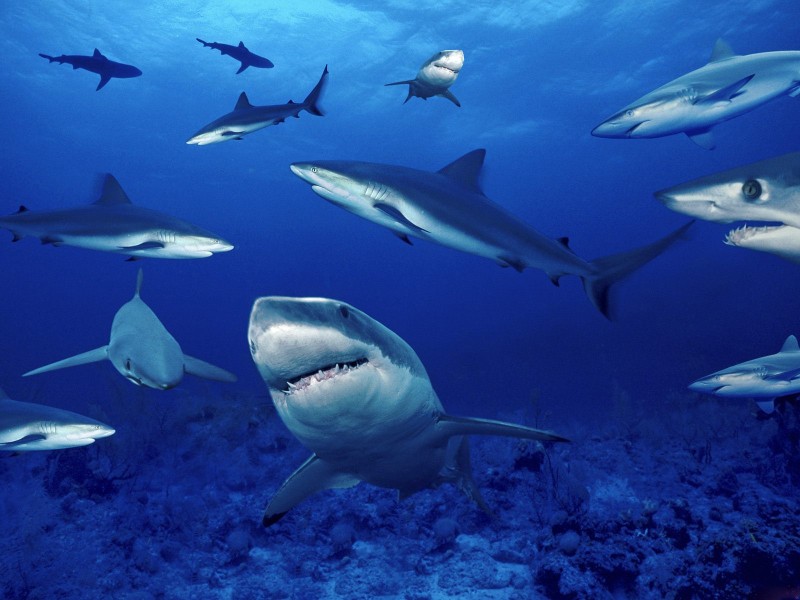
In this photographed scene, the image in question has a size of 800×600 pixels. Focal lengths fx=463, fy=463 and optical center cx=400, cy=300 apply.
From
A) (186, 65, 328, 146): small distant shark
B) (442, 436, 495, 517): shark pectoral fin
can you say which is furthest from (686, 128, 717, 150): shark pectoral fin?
(186, 65, 328, 146): small distant shark

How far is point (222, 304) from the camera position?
12581 cm

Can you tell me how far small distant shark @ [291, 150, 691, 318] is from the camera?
374cm

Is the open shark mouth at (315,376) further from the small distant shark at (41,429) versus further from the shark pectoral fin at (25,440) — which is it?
the shark pectoral fin at (25,440)

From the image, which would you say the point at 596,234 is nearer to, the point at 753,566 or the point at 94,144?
the point at 94,144

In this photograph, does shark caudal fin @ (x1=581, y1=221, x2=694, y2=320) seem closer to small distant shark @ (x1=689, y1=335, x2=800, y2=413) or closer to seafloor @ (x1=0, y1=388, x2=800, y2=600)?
small distant shark @ (x1=689, y1=335, x2=800, y2=413)

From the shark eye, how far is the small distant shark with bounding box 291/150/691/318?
988mm

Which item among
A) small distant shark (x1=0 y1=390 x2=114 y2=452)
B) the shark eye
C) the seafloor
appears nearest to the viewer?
the shark eye

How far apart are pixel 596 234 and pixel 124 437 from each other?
283 ft

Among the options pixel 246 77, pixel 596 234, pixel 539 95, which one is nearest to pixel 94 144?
pixel 246 77

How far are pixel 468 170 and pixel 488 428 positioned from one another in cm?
238

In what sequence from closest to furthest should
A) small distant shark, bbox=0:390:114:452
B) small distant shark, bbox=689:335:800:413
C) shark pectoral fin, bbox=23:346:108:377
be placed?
small distant shark, bbox=0:390:114:452 < shark pectoral fin, bbox=23:346:108:377 < small distant shark, bbox=689:335:800:413

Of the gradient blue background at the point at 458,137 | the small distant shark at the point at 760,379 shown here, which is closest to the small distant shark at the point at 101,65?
the gradient blue background at the point at 458,137

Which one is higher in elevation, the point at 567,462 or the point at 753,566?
the point at 753,566

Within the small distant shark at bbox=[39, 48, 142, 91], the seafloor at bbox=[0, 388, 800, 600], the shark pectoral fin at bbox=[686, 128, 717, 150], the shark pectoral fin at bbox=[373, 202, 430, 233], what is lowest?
the seafloor at bbox=[0, 388, 800, 600]
